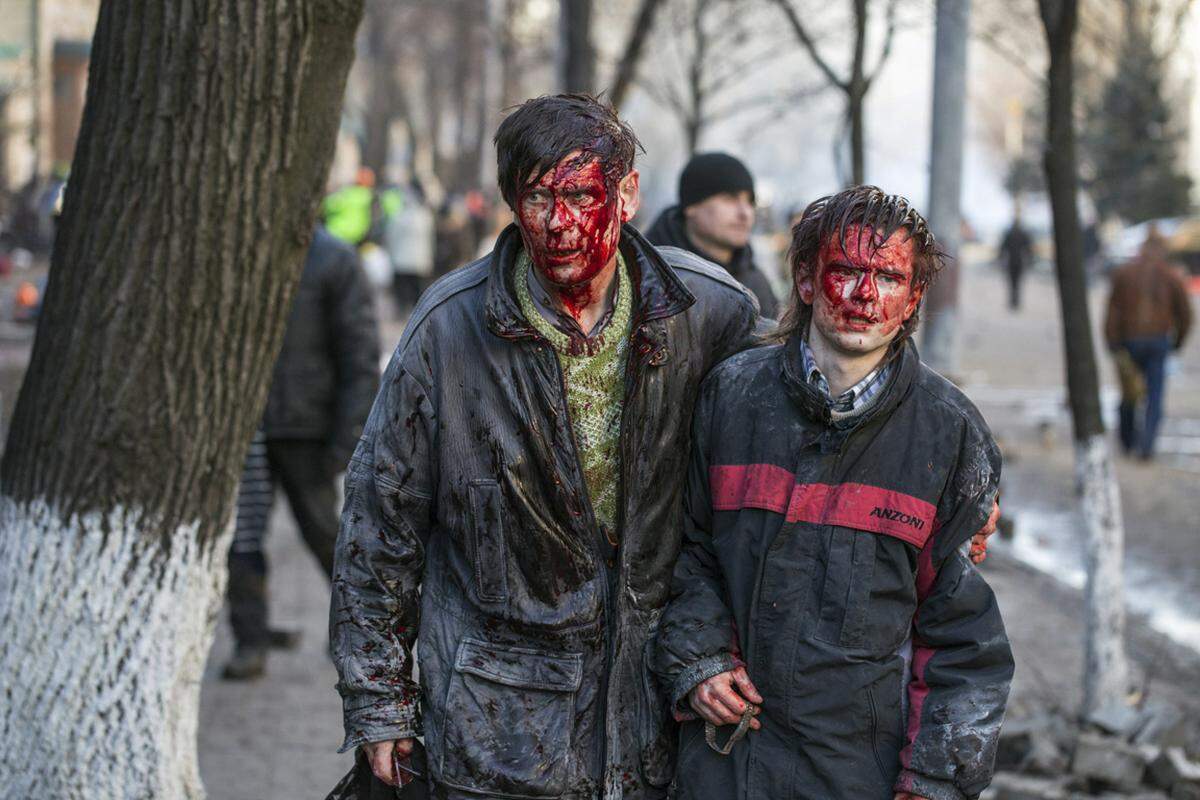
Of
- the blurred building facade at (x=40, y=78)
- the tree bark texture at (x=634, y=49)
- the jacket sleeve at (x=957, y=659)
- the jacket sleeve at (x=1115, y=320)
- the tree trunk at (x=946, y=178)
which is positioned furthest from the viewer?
the blurred building facade at (x=40, y=78)

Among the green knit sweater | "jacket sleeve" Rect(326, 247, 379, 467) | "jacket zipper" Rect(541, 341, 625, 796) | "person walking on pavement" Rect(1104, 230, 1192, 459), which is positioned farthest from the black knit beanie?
"person walking on pavement" Rect(1104, 230, 1192, 459)

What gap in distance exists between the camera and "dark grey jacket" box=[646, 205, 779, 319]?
5.68m

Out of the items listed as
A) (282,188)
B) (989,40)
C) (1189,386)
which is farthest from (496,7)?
(282,188)

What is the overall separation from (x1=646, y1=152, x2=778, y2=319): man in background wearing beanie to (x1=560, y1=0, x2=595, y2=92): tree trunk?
6.14 meters

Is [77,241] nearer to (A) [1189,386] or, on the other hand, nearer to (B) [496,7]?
(A) [1189,386]

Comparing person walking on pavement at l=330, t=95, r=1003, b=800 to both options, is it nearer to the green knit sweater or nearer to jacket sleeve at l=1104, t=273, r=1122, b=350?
the green knit sweater

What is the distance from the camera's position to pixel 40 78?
35.7 m

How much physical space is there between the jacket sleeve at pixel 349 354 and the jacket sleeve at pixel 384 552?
11.4 ft

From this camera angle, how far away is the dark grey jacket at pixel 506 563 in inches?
120

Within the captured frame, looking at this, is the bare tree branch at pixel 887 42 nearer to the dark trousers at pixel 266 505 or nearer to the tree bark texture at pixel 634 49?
the tree bark texture at pixel 634 49

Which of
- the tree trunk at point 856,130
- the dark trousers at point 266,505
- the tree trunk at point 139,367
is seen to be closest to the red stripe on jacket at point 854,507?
the tree trunk at point 139,367

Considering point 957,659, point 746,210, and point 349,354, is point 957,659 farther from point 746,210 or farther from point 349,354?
point 349,354

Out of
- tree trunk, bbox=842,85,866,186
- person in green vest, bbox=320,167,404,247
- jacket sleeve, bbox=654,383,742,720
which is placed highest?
person in green vest, bbox=320,167,404,247

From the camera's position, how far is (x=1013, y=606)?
327 inches
